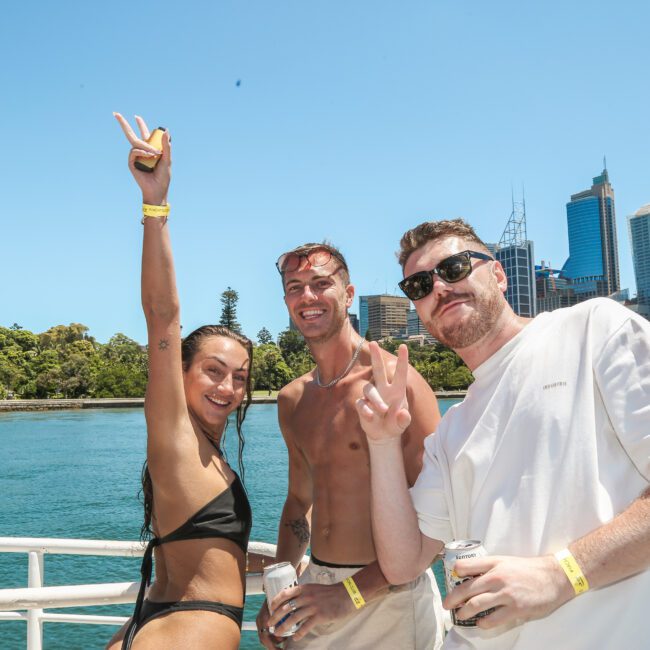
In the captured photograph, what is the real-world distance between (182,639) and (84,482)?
25292mm

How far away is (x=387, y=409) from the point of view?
203 centimetres

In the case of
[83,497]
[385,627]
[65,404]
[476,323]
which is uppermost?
[476,323]

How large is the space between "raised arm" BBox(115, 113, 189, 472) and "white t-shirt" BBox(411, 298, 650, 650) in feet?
3.36

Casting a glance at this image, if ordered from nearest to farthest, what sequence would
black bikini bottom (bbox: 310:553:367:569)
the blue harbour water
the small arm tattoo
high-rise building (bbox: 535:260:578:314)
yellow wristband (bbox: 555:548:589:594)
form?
yellow wristband (bbox: 555:548:589:594)
black bikini bottom (bbox: 310:553:367:569)
the small arm tattoo
the blue harbour water
high-rise building (bbox: 535:260:578:314)

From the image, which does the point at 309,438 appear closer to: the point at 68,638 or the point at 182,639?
the point at 182,639

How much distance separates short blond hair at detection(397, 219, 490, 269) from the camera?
225 centimetres

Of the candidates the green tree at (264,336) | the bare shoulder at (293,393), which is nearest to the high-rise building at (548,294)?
the green tree at (264,336)

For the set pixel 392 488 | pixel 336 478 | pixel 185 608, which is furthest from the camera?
pixel 336 478

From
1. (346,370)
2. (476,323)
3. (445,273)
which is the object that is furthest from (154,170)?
(346,370)

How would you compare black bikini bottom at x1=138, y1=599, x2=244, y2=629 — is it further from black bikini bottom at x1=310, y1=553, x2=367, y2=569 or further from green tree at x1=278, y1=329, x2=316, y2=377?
green tree at x1=278, y1=329, x2=316, y2=377

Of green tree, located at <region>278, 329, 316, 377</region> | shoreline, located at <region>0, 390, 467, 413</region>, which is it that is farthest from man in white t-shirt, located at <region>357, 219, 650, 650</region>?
green tree, located at <region>278, 329, 316, 377</region>

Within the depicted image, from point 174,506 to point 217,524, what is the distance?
174mm

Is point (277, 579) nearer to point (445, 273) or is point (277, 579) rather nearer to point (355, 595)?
point (355, 595)

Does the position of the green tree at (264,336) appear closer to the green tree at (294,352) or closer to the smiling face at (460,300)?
the green tree at (294,352)
